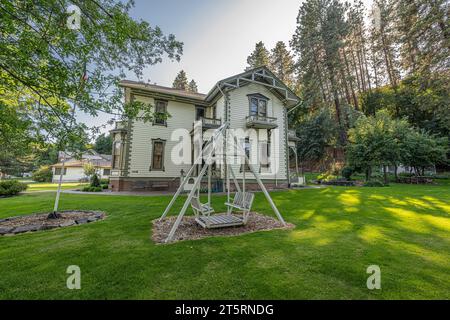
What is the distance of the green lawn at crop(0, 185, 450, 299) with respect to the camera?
2729 millimetres

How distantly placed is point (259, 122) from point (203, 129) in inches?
174

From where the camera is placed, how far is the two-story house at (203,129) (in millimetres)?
15383

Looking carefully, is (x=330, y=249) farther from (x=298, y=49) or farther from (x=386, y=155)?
(x=298, y=49)

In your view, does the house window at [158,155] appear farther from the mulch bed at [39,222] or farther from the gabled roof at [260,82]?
the mulch bed at [39,222]

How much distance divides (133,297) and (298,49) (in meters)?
34.1

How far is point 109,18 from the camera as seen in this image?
5871 mm

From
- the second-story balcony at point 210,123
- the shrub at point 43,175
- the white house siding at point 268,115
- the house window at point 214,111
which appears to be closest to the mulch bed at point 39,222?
the second-story balcony at point 210,123

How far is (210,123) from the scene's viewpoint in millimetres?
15930

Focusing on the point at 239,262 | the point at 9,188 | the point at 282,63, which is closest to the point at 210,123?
the point at 239,262

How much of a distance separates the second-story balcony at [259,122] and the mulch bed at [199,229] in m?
9.82

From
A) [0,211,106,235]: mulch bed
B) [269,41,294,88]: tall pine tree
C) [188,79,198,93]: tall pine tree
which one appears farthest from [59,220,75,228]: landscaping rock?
[188,79,198,93]: tall pine tree

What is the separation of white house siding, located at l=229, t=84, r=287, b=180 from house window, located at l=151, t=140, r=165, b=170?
6037 millimetres

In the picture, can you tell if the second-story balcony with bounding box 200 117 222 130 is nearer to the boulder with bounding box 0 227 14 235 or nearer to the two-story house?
the two-story house
